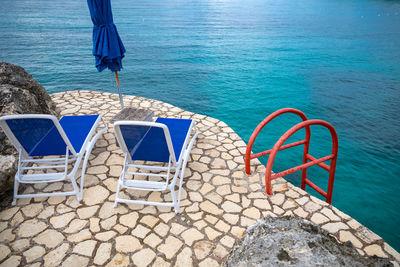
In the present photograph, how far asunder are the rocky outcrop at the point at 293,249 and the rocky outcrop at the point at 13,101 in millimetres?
3914

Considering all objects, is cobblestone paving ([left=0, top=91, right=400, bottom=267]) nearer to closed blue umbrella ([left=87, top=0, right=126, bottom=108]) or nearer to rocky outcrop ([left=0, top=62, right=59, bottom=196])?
rocky outcrop ([left=0, top=62, right=59, bottom=196])

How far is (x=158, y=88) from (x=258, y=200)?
10.7 meters

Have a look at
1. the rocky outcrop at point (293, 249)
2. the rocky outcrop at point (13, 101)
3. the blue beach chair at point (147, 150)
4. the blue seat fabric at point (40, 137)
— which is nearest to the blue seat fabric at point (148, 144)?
the blue beach chair at point (147, 150)

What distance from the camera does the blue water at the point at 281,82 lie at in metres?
7.29

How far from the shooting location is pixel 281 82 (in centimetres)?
1484

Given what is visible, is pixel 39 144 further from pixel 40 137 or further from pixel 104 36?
pixel 104 36

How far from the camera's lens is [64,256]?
3.19 meters

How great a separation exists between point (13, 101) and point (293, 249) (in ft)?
19.1

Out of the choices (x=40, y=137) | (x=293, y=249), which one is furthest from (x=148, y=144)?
(x=293, y=249)

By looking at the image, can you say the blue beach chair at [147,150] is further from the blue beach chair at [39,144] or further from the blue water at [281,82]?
the blue water at [281,82]

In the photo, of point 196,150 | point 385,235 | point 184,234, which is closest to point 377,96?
point 385,235

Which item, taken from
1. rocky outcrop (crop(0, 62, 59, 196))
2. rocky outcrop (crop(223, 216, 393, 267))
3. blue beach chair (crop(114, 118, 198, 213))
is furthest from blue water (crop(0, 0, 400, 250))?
rocky outcrop (crop(0, 62, 59, 196))

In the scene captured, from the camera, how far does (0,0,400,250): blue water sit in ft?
23.9

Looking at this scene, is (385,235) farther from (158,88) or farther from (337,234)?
(158,88)
